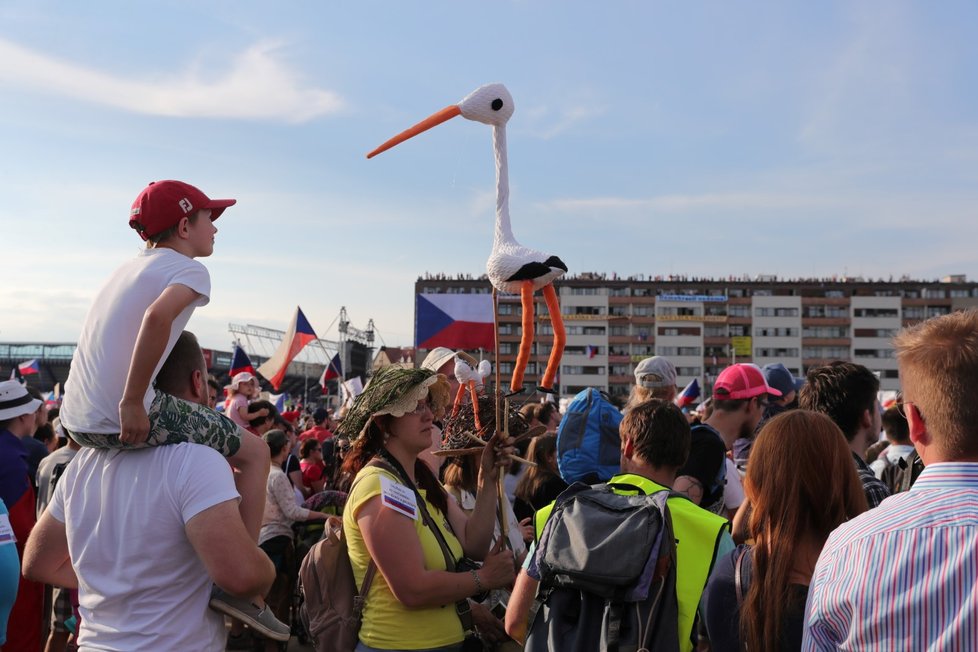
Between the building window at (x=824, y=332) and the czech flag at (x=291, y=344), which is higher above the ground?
the building window at (x=824, y=332)

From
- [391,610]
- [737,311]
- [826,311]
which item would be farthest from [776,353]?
[391,610]

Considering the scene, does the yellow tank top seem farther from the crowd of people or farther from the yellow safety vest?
the yellow safety vest

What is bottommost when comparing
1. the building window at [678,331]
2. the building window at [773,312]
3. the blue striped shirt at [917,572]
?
the blue striped shirt at [917,572]

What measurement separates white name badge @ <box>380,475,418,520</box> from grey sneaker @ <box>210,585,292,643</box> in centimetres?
73

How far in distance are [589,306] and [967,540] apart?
299 feet

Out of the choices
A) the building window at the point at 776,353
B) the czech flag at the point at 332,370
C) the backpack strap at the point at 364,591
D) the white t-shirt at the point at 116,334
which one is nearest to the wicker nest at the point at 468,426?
the backpack strap at the point at 364,591

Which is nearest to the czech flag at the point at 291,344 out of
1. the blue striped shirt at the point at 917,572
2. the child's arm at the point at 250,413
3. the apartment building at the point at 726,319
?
the child's arm at the point at 250,413

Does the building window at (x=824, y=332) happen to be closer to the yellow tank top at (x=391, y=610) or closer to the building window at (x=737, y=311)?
the building window at (x=737, y=311)

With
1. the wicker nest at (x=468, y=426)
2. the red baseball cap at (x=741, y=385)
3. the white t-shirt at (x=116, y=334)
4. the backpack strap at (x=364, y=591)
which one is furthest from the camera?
the red baseball cap at (x=741, y=385)

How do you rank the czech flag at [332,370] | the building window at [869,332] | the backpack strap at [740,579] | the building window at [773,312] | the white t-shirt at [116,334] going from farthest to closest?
the building window at [773,312]
the building window at [869,332]
the czech flag at [332,370]
the backpack strap at [740,579]
the white t-shirt at [116,334]

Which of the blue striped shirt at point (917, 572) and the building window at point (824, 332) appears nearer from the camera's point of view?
the blue striped shirt at point (917, 572)

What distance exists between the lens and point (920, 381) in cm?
177

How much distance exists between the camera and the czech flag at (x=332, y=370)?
22.8 meters

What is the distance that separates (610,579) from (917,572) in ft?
3.95
